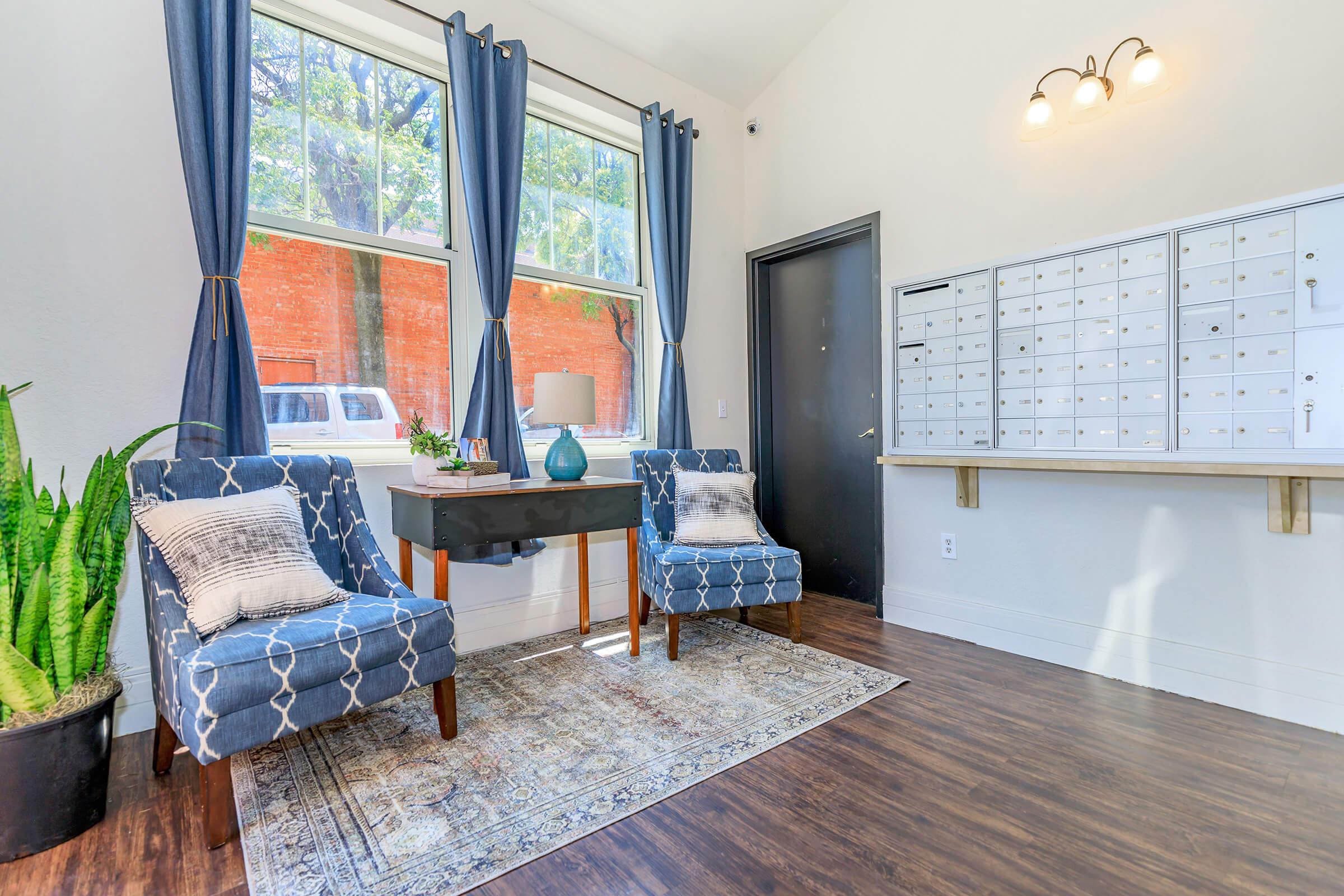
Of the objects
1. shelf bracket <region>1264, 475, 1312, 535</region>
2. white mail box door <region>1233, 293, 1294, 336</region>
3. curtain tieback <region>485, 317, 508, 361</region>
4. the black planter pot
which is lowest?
the black planter pot

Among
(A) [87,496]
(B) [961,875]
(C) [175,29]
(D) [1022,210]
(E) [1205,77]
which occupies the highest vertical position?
(C) [175,29]

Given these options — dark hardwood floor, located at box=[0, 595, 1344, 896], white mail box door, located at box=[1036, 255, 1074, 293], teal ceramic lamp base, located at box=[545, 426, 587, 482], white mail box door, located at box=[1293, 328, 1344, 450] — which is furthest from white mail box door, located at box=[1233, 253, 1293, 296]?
teal ceramic lamp base, located at box=[545, 426, 587, 482]

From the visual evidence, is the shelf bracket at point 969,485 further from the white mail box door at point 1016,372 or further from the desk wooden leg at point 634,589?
the desk wooden leg at point 634,589

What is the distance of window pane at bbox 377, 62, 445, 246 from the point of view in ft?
8.80

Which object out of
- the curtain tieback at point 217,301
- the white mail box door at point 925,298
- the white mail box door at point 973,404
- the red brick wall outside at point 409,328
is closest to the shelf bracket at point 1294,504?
the white mail box door at point 973,404

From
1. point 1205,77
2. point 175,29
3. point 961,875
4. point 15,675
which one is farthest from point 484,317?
point 1205,77

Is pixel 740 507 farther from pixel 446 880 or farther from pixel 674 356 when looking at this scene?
pixel 446 880

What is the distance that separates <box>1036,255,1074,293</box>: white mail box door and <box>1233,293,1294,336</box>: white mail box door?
1.73 feet

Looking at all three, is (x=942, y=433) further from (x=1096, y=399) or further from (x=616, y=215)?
(x=616, y=215)

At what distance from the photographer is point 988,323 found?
8.70 ft

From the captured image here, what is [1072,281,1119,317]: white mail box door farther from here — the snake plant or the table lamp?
the snake plant

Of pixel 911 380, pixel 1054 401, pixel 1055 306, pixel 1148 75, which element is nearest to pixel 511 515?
pixel 911 380

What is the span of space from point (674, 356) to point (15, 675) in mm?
2726

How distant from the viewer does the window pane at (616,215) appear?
3420 mm
